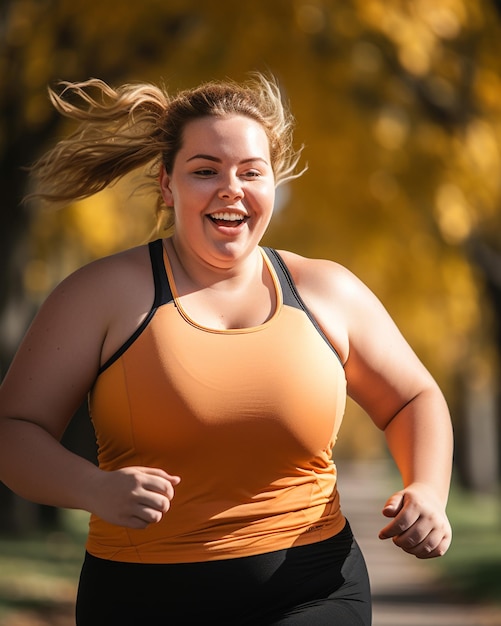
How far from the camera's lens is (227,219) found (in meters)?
2.92

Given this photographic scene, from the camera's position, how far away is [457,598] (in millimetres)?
10539

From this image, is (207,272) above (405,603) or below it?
below

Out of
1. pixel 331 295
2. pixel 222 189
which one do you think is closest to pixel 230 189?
pixel 222 189

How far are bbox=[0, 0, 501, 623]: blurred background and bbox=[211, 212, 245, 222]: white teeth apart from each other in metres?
4.23

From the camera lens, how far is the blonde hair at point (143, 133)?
3.00 m

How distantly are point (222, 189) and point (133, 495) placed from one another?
0.76m

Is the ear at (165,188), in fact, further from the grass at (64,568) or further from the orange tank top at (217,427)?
the grass at (64,568)

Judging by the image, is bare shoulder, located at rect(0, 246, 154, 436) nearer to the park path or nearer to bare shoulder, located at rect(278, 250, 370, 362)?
bare shoulder, located at rect(278, 250, 370, 362)

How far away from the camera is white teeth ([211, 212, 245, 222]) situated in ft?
9.55

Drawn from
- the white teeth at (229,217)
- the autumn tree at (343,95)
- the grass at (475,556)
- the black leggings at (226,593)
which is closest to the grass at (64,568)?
the grass at (475,556)

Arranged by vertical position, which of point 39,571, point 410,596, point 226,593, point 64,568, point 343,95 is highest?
point 343,95

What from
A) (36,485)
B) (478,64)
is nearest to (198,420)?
(36,485)

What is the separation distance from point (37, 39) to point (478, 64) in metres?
3.34

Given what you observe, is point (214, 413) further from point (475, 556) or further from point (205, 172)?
point (475, 556)
